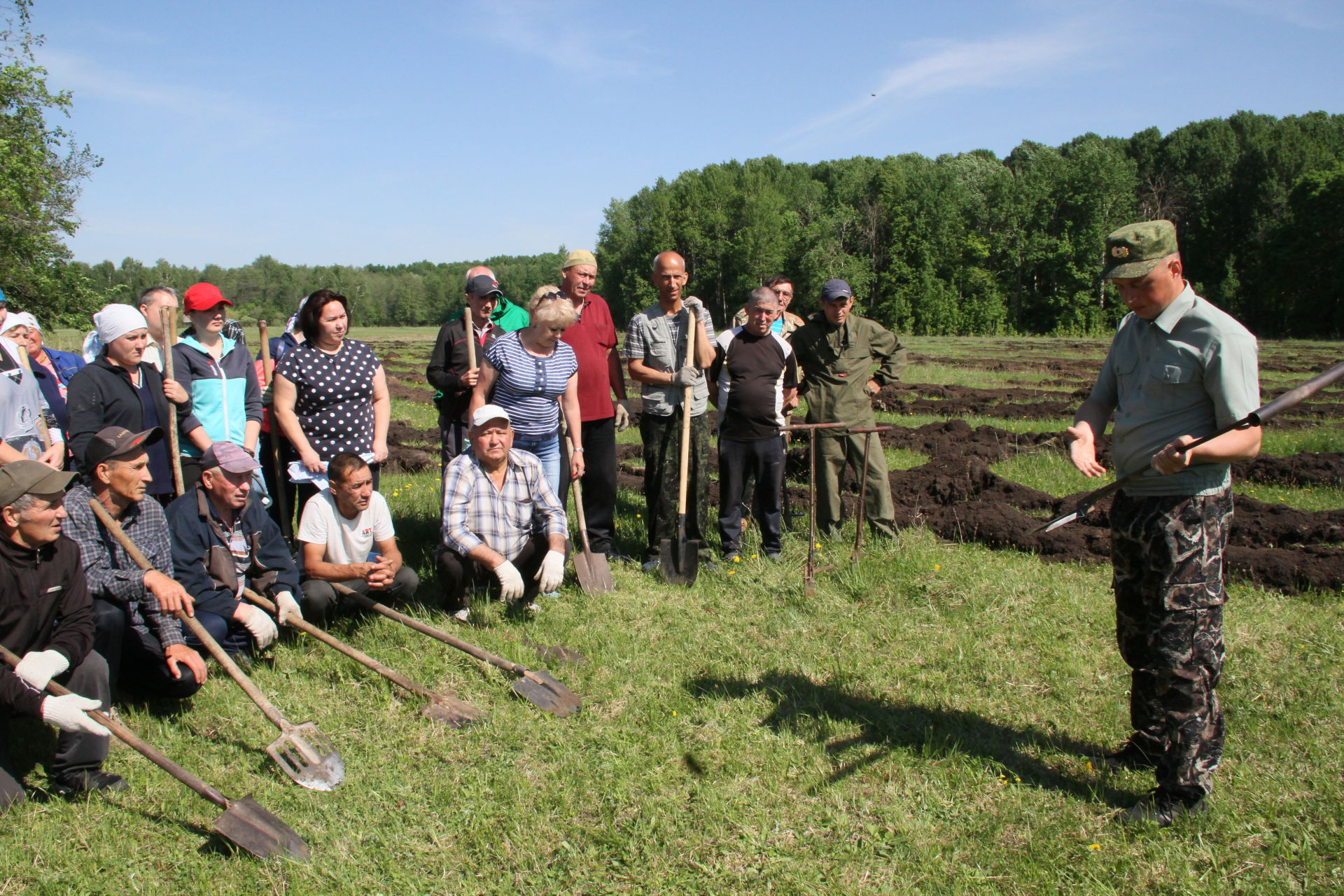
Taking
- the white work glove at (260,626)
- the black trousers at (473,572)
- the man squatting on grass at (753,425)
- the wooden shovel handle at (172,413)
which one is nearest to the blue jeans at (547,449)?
the black trousers at (473,572)

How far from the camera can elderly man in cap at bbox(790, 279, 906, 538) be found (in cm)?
700

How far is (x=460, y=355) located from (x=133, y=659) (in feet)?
9.85

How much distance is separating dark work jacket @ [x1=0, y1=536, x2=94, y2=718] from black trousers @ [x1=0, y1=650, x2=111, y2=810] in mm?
63

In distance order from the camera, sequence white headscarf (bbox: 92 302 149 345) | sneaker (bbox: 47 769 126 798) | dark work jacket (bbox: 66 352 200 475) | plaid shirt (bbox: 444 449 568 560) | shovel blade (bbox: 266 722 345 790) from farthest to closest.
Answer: plaid shirt (bbox: 444 449 568 560), white headscarf (bbox: 92 302 149 345), dark work jacket (bbox: 66 352 200 475), shovel blade (bbox: 266 722 345 790), sneaker (bbox: 47 769 126 798)

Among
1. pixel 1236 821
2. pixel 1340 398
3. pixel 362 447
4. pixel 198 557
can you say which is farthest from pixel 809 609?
pixel 1340 398

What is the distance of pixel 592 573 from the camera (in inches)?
233

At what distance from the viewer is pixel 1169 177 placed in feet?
206

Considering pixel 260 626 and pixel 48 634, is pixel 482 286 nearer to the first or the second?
pixel 260 626

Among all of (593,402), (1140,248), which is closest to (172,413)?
(593,402)

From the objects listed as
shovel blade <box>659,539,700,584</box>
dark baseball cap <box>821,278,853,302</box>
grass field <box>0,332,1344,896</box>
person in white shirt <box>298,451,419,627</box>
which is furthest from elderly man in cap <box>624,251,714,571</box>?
person in white shirt <box>298,451,419,627</box>

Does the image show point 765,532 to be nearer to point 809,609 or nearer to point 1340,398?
point 809,609

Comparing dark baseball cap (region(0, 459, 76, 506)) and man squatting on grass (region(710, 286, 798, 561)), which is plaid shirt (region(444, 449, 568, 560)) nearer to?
man squatting on grass (region(710, 286, 798, 561))

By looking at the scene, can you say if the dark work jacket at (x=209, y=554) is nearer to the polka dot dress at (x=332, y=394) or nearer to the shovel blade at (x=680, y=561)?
the polka dot dress at (x=332, y=394)

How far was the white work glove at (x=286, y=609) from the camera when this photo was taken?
15.5 feet
